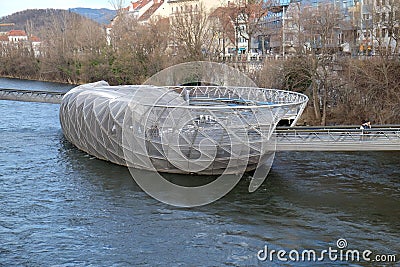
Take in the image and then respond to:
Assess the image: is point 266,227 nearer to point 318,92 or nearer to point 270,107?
point 270,107

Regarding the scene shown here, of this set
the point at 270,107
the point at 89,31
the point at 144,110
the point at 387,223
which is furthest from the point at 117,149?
the point at 89,31

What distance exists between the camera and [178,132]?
27484 millimetres

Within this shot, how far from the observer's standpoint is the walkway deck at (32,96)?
49.4 meters

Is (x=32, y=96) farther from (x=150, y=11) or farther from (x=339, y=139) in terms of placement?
(x=150, y=11)

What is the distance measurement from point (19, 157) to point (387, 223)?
19537 mm

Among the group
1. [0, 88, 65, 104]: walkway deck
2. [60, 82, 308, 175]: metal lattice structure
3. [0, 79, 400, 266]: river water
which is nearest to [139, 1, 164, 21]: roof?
[0, 88, 65, 104]: walkway deck

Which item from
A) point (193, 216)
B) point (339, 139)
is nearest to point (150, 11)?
point (339, 139)

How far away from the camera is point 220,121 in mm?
26422
